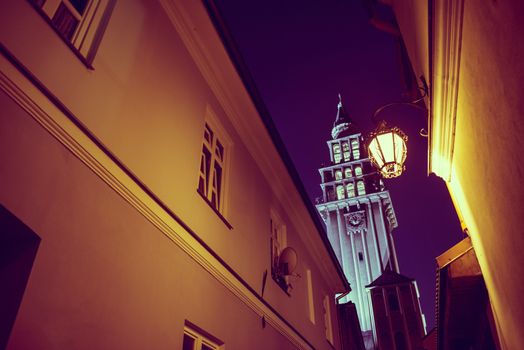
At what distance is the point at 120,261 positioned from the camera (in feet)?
14.1

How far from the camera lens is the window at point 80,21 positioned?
4285 mm

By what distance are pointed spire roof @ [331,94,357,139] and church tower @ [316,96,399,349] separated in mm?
2515

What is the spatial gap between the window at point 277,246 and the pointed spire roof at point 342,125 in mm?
59659

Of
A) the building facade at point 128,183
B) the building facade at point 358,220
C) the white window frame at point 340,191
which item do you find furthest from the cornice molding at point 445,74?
the white window frame at point 340,191

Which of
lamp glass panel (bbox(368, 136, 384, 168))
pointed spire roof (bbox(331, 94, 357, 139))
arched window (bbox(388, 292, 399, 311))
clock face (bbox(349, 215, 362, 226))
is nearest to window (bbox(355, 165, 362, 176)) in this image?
clock face (bbox(349, 215, 362, 226))

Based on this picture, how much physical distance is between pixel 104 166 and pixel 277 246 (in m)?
6.84

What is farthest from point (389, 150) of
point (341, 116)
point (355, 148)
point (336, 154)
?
point (341, 116)

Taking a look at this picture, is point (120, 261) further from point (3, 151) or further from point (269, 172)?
point (269, 172)

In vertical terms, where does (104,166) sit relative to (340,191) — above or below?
below

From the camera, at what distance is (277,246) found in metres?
10.6

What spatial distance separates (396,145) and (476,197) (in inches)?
58.8

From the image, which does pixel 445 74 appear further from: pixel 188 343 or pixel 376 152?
pixel 188 343

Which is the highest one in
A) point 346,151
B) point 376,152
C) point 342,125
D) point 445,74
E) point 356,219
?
point 342,125

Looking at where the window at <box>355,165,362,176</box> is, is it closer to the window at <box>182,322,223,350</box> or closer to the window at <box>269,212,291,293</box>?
the window at <box>269,212,291,293</box>
